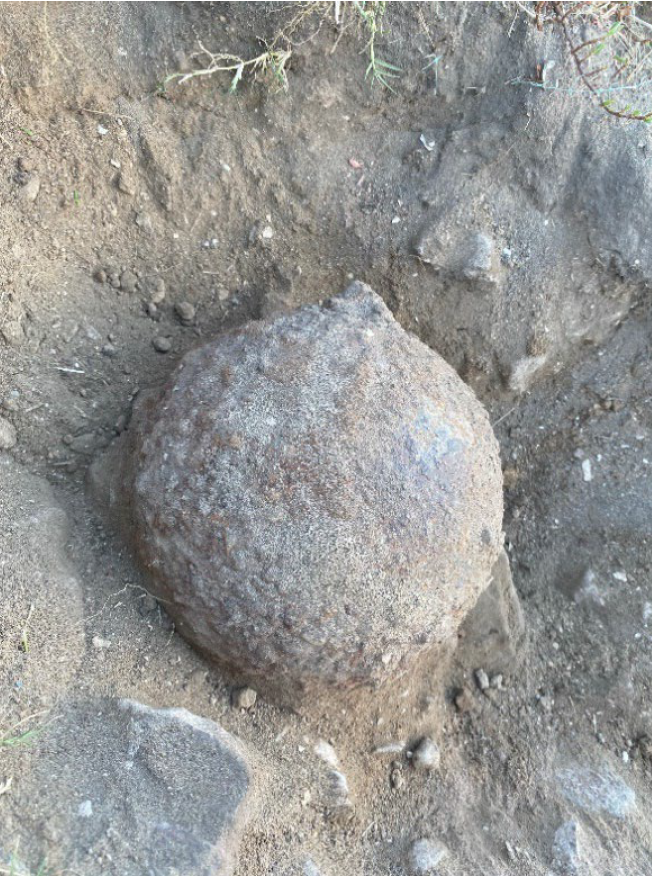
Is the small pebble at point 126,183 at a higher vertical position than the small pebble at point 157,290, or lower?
higher

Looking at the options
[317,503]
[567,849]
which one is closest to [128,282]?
[317,503]

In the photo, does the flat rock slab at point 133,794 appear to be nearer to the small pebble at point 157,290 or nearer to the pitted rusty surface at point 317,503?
the pitted rusty surface at point 317,503

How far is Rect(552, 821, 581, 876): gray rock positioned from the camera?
1.86 meters

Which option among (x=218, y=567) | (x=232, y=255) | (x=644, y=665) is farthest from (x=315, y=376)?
(x=644, y=665)

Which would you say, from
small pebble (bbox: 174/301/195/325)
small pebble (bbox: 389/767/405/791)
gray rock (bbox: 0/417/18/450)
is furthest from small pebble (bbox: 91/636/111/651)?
small pebble (bbox: 174/301/195/325)

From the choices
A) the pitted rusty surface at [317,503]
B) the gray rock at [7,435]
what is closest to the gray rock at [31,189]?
the gray rock at [7,435]

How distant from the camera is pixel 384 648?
5.37ft

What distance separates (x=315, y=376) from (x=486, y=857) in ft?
4.34

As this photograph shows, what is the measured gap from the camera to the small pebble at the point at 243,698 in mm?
1819

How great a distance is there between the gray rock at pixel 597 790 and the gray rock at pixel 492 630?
13.4 inches

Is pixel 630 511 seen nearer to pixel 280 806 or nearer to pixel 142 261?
pixel 280 806

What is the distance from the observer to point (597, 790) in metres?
2.07

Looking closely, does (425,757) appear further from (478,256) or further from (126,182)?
(126,182)

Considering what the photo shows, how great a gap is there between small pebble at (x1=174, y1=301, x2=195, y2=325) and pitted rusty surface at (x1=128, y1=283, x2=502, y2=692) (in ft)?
1.81
